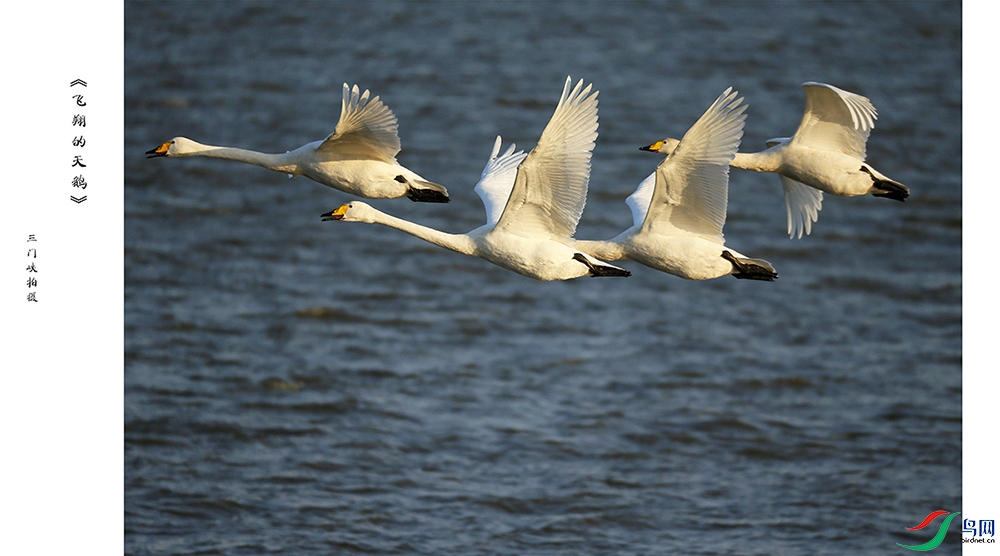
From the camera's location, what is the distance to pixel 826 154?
57.9 ft

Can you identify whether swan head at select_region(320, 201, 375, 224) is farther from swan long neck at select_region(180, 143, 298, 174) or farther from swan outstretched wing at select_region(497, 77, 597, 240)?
swan outstretched wing at select_region(497, 77, 597, 240)

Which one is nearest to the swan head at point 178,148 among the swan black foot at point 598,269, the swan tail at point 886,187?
the swan black foot at point 598,269

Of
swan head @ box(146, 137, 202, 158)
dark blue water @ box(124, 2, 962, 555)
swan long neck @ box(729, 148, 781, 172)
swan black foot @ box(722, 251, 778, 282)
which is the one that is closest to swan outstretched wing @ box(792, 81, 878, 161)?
swan long neck @ box(729, 148, 781, 172)

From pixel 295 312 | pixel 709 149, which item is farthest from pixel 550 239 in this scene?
pixel 295 312

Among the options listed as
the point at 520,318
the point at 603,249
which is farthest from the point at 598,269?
the point at 520,318

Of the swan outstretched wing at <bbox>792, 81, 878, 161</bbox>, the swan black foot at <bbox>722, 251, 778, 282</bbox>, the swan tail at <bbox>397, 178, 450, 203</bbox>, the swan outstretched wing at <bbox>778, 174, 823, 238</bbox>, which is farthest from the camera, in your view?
the swan outstretched wing at <bbox>778, 174, 823, 238</bbox>

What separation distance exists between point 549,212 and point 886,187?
432 centimetres

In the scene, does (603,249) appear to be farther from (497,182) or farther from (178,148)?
(178,148)

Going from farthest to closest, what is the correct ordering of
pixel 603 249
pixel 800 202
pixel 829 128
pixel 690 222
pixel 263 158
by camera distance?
pixel 800 202, pixel 829 128, pixel 263 158, pixel 603 249, pixel 690 222

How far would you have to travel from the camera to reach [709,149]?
15703mm

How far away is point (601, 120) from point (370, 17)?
9458mm

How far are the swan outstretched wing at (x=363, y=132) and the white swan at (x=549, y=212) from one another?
3.57 ft

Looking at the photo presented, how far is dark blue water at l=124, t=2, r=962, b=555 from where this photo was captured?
33.3 metres

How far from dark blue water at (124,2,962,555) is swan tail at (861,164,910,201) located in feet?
51.8
